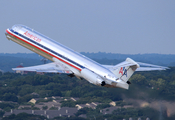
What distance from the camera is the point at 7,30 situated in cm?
6944

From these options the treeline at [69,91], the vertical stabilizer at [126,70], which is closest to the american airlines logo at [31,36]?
the vertical stabilizer at [126,70]

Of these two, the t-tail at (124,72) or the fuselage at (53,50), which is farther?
the fuselage at (53,50)

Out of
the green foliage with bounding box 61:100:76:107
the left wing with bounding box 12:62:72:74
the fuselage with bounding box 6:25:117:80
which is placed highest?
the fuselage with bounding box 6:25:117:80

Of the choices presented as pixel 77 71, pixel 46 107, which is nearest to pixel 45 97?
pixel 46 107

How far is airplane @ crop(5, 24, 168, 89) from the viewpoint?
2126 inches

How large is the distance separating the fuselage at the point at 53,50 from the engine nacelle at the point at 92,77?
58 centimetres

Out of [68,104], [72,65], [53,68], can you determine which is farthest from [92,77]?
[68,104]

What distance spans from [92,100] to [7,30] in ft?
270

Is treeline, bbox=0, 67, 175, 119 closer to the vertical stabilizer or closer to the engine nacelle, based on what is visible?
the engine nacelle

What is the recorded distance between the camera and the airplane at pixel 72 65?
177 feet

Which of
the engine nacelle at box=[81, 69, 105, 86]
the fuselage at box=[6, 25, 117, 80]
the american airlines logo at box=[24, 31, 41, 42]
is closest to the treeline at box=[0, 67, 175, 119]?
the fuselage at box=[6, 25, 117, 80]

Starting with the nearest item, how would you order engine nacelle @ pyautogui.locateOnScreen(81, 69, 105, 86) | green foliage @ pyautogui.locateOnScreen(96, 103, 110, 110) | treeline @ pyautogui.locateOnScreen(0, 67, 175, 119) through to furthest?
engine nacelle @ pyautogui.locateOnScreen(81, 69, 105, 86)
treeline @ pyautogui.locateOnScreen(0, 67, 175, 119)
green foliage @ pyautogui.locateOnScreen(96, 103, 110, 110)

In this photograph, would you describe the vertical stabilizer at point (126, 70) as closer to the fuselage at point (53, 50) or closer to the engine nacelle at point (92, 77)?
the fuselage at point (53, 50)

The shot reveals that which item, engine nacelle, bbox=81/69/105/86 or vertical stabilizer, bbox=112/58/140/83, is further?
engine nacelle, bbox=81/69/105/86
